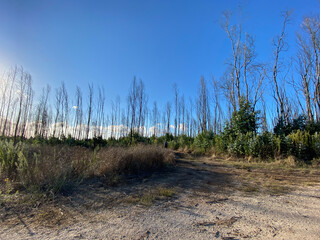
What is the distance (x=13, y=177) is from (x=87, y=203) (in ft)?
7.13

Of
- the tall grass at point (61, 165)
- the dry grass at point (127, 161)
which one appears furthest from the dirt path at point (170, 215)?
the dry grass at point (127, 161)

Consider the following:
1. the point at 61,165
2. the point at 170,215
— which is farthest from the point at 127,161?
the point at 170,215

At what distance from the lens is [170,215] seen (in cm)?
275

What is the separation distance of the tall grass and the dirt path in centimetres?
52

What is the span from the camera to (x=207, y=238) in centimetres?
208

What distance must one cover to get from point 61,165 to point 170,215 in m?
2.83

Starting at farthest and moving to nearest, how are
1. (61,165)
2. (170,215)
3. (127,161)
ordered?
(127,161) → (61,165) → (170,215)

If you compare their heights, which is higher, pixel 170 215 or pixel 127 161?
pixel 127 161

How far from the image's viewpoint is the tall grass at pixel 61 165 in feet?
12.2

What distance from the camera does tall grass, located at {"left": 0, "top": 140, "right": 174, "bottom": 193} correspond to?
12.2 feet

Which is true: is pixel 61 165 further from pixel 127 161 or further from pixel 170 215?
pixel 170 215

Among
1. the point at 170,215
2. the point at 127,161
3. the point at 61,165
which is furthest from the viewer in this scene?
the point at 127,161

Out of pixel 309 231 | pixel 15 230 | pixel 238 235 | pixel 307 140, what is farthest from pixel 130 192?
pixel 307 140

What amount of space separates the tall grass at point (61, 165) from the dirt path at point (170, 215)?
0.52 meters
